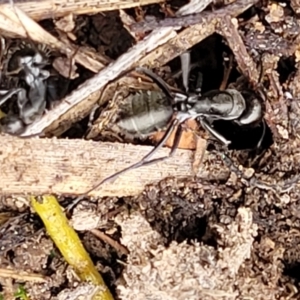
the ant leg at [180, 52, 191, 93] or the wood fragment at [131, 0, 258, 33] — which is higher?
the wood fragment at [131, 0, 258, 33]

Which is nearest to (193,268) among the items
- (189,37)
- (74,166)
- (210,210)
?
(210,210)

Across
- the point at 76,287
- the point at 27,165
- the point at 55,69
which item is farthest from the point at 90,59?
the point at 76,287

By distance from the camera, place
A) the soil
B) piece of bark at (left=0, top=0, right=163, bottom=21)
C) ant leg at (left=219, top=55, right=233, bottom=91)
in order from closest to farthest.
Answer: piece of bark at (left=0, top=0, right=163, bottom=21) < the soil < ant leg at (left=219, top=55, right=233, bottom=91)

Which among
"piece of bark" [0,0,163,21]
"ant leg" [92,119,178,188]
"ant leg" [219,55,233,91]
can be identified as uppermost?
"piece of bark" [0,0,163,21]

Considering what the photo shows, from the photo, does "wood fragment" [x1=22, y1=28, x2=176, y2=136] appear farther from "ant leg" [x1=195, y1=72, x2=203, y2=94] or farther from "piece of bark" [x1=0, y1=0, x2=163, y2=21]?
"ant leg" [x1=195, y1=72, x2=203, y2=94]

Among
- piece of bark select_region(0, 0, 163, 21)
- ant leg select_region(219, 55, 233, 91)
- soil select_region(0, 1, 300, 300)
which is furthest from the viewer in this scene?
ant leg select_region(219, 55, 233, 91)

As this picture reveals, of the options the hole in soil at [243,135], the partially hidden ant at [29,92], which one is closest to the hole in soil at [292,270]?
the hole in soil at [243,135]

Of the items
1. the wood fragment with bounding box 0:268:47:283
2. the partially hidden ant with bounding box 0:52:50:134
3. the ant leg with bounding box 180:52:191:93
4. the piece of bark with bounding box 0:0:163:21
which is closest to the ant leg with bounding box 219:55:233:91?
the ant leg with bounding box 180:52:191:93

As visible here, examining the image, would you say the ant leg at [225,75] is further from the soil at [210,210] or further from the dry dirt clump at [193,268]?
the dry dirt clump at [193,268]
